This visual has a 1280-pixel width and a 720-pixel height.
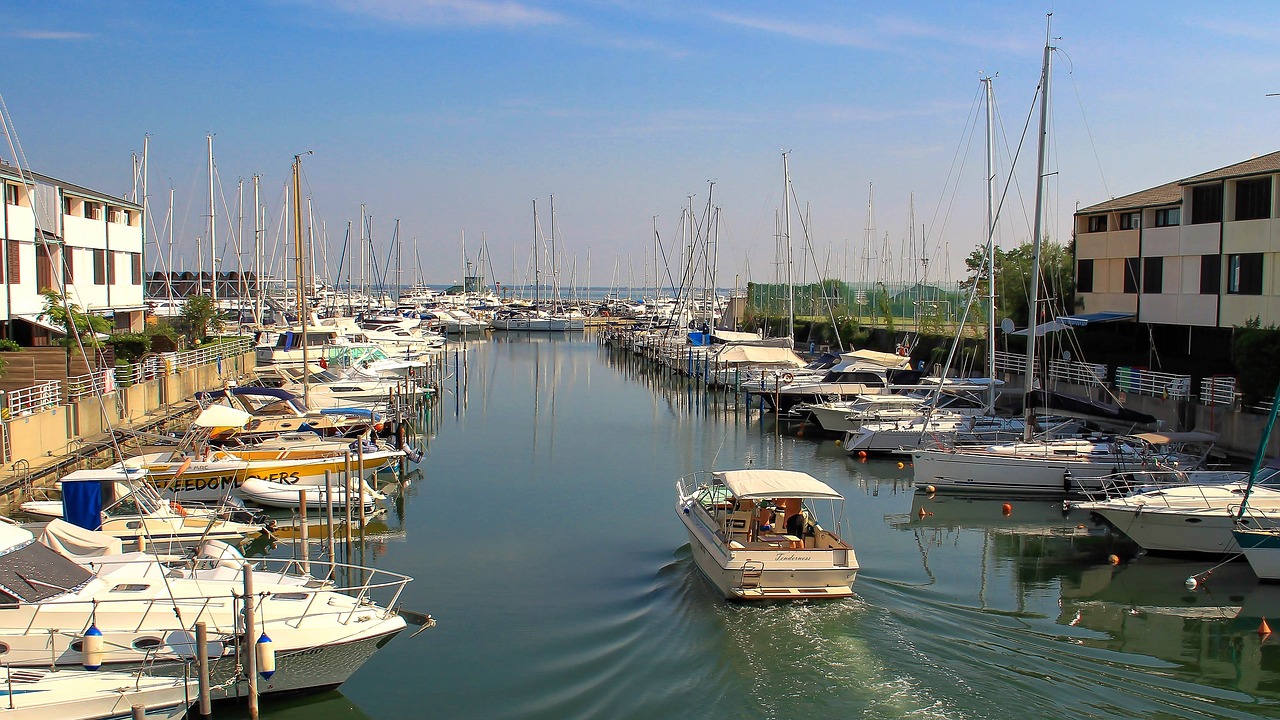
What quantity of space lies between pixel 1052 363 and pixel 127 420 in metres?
38.7

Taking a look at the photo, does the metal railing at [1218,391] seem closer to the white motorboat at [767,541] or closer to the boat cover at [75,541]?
the white motorboat at [767,541]

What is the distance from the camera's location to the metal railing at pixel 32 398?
29.2 meters

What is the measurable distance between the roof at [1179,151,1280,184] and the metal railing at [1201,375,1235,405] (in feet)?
27.5

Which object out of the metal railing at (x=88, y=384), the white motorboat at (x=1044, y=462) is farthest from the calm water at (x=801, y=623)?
the metal railing at (x=88, y=384)

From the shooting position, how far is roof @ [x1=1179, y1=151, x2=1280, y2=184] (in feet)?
127

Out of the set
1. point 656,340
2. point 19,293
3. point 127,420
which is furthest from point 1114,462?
point 656,340

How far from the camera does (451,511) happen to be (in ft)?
103

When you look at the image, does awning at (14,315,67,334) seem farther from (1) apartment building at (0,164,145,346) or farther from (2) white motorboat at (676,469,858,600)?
(2) white motorboat at (676,469,858,600)

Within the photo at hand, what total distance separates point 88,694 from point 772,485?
43.6 feet

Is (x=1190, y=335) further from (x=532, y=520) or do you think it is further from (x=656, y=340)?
(x=656, y=340)

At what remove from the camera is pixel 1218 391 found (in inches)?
1423

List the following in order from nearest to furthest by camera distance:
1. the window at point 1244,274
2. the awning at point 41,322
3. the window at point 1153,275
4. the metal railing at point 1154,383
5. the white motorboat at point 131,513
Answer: the white motorboat at point 131,513
the metal railing at point 1154,383
the window at point 1244,274
the awning at point 41,322
the window at point 1153,275

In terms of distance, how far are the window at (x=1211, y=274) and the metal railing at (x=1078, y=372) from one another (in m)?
5.07

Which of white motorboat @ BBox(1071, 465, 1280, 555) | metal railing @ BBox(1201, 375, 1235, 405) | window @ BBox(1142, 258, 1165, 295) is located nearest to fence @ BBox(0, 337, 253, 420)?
white motorboat @ BBox(1071, 465, 1280, 555)
